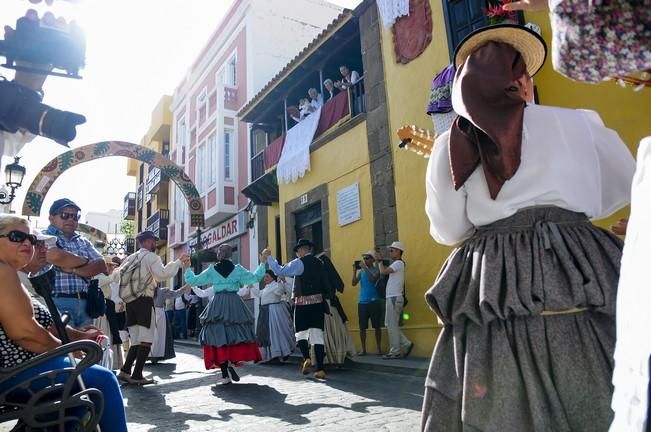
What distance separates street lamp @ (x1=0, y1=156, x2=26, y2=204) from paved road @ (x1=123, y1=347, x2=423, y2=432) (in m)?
6.33

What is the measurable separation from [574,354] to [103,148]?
15.5 metres

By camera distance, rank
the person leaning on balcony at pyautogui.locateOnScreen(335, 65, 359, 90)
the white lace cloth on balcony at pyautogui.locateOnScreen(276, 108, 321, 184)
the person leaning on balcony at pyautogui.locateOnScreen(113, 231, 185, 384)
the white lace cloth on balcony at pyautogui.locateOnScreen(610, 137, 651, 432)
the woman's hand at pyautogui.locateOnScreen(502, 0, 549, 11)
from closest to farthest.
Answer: the white lace cloth on balcony at pyautogui.locateOnScreen(610, 137, 651, 432), the woman's hand at pyautogui.locateOnScreen(502, 0, 549, 11), the person leaning on balcony at pyautogui.locateOnScreen(113, 231, 185, 384), the person leaning on balcony at pyautogui.locateOnScreen(335, 65, 359, 90), the white lace cloth on balcony at pyautogui.locateOnScreen(276, 108, 321, 184)

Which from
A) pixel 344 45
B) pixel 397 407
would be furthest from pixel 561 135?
pixel 344 45

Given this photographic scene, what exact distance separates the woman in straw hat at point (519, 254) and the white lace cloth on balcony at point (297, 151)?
1049cm

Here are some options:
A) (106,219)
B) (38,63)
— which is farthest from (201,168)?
(106,219)

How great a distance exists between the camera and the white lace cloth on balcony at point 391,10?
948 centimetres

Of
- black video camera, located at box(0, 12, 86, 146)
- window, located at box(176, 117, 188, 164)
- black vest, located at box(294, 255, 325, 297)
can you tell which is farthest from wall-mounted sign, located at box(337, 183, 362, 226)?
window, located at box(176, 117, 188, 164)

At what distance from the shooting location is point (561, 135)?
1.70m

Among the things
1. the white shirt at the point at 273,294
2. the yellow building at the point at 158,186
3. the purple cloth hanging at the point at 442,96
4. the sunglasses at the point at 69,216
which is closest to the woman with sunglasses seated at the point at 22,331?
the sunglasses at the point at 69,216

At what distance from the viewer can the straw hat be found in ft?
6.07

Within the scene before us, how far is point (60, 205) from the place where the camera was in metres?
4.52

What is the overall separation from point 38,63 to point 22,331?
2.74 m

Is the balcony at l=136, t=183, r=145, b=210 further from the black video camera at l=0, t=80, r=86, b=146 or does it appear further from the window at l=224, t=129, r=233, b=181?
the black video camera at l=0, t=80, r=86, b=146

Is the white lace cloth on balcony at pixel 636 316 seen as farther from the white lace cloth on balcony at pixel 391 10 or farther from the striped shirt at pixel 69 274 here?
the white lace cloth on balcony at pixel 391 10
